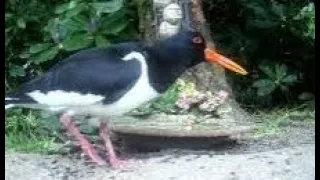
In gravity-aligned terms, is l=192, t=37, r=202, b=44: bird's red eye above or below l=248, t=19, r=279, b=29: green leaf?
above

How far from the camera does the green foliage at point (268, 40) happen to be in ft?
18.0

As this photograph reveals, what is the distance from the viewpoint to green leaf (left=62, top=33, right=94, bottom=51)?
4781 millimetres

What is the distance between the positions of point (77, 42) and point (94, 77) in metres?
0.66

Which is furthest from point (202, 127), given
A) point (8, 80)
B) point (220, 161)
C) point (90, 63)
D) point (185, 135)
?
point (8, 80)

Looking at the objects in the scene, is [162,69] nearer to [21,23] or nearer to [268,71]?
[21,23]

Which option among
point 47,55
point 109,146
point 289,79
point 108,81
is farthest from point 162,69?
point 289,79

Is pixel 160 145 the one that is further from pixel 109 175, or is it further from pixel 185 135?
pixel 109 175

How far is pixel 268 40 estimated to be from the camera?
5.87 m

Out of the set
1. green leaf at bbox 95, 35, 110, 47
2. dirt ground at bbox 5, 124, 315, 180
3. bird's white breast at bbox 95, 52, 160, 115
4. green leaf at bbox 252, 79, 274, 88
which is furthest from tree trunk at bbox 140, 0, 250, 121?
bird's white breast at bbox 95, 52, 160, 115

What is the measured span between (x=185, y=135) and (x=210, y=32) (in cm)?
104

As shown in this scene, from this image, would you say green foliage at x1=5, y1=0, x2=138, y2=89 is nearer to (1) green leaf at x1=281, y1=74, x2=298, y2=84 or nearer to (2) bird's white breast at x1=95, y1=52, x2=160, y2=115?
(2) bird's white breast at x1=95, y1=52, x2=160, y2=115

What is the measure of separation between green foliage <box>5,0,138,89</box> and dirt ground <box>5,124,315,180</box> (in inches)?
26.9

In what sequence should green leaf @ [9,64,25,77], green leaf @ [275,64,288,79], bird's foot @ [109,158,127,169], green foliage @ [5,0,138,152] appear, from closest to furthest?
bird's foot @ [109,158,127,169], green foliage @ [5,0,138,152], green leaf @ [9,64,25,77], green leaf @ [275,64,288,79]

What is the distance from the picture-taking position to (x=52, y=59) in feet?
16.4
